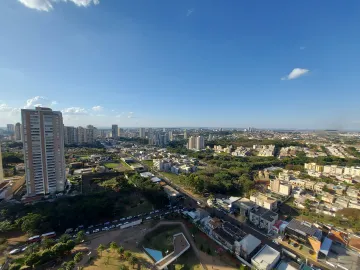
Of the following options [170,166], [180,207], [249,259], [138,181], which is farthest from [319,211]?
[170,166]

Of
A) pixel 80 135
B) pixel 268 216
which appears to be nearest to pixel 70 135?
pixel 80 135

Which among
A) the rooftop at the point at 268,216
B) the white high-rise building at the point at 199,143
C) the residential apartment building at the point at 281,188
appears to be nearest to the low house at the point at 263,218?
the rooftop at the point at 268,216

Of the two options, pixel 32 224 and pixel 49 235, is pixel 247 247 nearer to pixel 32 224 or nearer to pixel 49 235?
pixel 49 235

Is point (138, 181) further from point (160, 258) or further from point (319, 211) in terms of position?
point (319, 211)

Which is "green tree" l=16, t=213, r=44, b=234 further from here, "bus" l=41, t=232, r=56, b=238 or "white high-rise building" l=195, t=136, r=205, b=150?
"white high-rise building" l=195, t=136, r=205, b=150

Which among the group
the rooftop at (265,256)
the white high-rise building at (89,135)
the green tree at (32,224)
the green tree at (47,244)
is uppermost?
the white high-rise building at (89,135)

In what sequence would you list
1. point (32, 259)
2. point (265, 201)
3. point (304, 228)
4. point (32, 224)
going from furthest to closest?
point (265, 201) → point (304, 228) → point (32, 224) → point (32, 259)

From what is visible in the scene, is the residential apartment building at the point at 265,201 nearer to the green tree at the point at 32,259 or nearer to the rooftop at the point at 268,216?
the rooftop at the point at 268,216

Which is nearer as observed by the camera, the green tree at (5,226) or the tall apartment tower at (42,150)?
the green tree at (5,226)
